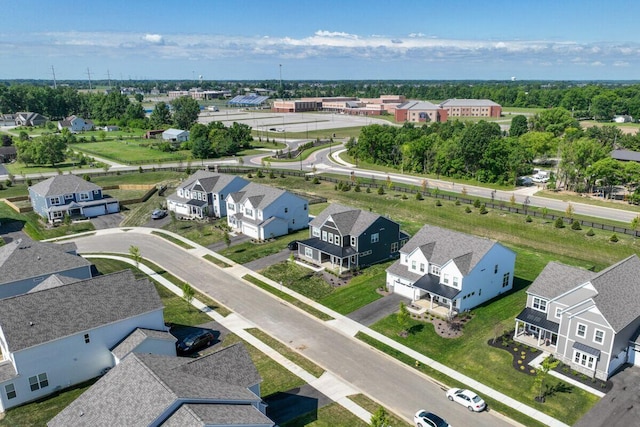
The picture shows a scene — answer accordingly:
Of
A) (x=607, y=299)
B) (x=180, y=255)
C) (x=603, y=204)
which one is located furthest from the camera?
(x=603, y=204)

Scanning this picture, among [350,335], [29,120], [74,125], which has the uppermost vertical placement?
[29,120]

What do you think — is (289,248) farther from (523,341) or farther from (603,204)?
(603,204)

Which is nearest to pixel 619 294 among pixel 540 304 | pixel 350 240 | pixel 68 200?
pixel 540 304

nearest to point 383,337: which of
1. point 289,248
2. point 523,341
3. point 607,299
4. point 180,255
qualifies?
point 523,341

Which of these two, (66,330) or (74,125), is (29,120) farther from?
(66,330)

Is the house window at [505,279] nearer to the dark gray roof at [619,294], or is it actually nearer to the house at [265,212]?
the dark gray roof at [619,294]

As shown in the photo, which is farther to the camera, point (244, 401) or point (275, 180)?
point (275, 180)

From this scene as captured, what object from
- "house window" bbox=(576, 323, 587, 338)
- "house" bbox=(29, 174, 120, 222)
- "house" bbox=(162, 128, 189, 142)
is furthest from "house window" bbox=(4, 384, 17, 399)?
"house" bbox=(162, 128, 189, 142)

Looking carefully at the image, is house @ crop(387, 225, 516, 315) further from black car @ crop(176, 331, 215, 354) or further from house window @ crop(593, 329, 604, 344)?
black car @ crop(176, 331, 215, 354)
